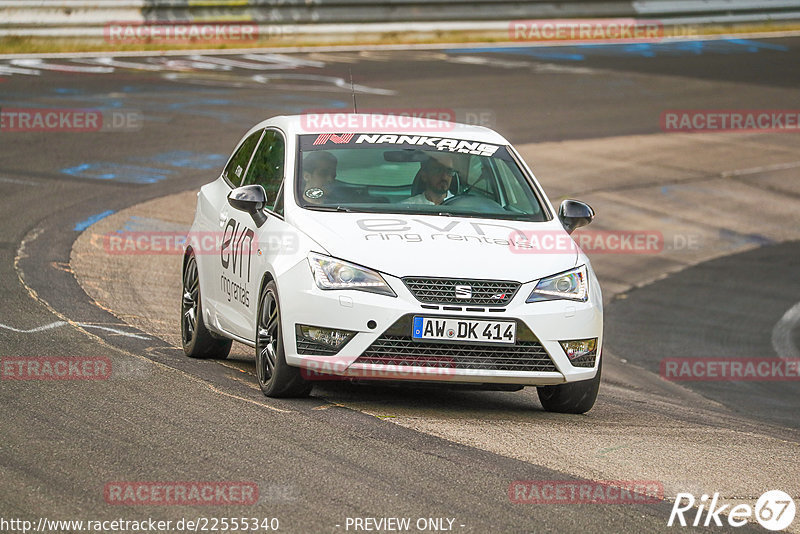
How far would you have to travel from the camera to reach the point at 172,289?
12.6 meters

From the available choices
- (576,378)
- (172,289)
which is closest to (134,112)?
(172,289)

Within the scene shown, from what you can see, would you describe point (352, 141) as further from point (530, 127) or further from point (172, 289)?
point (530, 127)

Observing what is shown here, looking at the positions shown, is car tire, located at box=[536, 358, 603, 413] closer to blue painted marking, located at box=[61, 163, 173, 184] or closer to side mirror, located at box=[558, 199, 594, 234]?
side mirror, located at box=[558, 199, 594, 234]

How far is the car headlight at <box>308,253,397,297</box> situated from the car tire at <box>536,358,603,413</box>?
1399 millimetres

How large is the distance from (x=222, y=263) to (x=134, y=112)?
43.8ft

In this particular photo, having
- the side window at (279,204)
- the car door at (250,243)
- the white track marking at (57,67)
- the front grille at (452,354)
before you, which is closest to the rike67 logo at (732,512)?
the front grille at (452,354)

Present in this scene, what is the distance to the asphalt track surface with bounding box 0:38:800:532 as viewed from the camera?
567cm

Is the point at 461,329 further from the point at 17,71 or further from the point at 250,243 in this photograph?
the point at 17,71

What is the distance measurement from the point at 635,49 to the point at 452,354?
27458 mm

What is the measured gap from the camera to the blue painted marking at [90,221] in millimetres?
14359

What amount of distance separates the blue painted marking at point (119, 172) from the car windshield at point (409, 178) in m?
9.41

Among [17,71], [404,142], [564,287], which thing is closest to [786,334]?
[404,142]

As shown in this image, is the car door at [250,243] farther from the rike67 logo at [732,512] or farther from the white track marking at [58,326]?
the rike67 logo at [732,512]

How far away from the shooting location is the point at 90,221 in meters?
14.8
